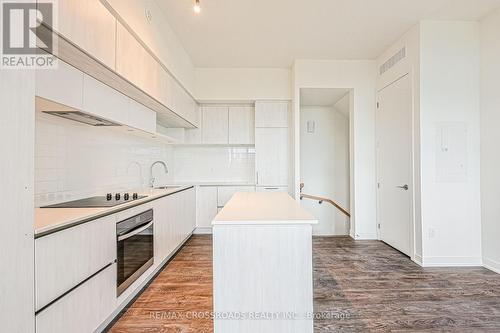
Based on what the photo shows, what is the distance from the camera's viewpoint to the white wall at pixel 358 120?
4363mm

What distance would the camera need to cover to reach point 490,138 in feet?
10.1

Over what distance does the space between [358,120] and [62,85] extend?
4.11 m

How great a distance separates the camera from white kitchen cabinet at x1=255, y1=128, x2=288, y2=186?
4773mm

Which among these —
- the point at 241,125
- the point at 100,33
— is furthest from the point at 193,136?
the point at 100,33

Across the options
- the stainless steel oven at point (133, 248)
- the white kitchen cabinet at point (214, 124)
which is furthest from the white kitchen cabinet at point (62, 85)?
the white kitchen cabinet at point (214, 124)

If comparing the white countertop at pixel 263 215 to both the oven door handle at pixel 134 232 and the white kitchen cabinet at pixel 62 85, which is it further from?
the white kitchen cabinet at pixel 62 85

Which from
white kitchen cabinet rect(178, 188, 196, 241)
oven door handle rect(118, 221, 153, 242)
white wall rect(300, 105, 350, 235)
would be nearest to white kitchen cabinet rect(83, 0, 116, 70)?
oven door handle rect(118, 221, 153, 242)

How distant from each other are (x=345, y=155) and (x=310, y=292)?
15.6ft

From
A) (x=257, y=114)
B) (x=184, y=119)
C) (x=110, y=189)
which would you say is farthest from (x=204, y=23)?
(x=110, y=189)

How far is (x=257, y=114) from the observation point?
483cm

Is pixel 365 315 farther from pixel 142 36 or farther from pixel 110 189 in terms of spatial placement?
pixel 142 36

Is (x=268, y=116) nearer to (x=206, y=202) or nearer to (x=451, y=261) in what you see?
(x=206, y=202)

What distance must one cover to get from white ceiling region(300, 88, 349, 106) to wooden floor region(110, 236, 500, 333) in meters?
2.81

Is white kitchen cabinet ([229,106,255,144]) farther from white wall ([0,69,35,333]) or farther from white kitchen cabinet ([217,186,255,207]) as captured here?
white wall ([0,69,35,333])
